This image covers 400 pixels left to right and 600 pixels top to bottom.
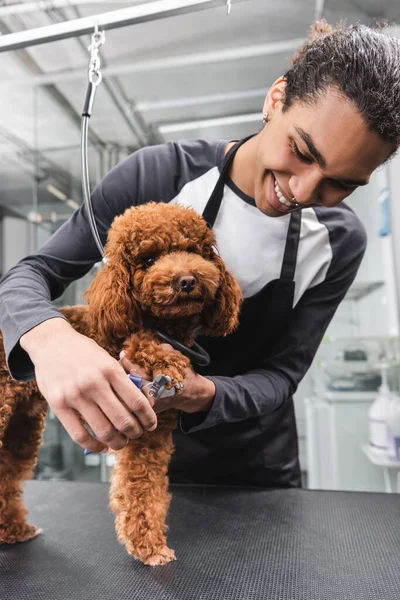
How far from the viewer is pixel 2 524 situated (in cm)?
79

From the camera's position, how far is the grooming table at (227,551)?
627 millimetres

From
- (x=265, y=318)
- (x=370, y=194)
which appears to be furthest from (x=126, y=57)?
(x=265, y=318)

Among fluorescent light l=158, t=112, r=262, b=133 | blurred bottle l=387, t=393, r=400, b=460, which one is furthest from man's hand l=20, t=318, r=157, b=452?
fluorescent light l=158, t=112, r=262, b=133

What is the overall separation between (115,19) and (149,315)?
54 cm

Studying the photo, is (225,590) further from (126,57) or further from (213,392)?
(126,57)

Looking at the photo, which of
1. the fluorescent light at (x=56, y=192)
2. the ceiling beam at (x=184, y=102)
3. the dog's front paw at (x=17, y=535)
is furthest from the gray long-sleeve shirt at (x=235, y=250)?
the fluorescent light at (x=56, y=192)

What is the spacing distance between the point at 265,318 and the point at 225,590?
0.45m

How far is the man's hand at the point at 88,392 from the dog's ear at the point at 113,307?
3.3 inches

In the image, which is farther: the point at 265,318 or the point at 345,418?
the point at 345,418

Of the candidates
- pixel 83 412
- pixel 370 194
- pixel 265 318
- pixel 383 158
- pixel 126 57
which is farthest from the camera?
pixel 370 194

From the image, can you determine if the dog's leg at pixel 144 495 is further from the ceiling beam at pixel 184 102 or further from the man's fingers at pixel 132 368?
the ceiling beam at pixel 184 102

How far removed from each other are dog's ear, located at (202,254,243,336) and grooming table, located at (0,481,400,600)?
0.35m

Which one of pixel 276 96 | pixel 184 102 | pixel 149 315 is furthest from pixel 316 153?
pixel 184 102

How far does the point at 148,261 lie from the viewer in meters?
0.66
